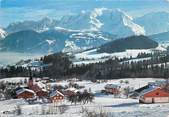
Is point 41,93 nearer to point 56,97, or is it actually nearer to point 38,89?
point 38,89

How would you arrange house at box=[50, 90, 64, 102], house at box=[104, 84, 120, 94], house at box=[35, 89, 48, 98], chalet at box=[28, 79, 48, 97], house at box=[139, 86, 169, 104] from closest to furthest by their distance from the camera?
house at box=[139, 86, 169, 104]
house at box=[50, 90, 64, 102]
house at box=[35, 89, 48, 98]
chalet at box=[28, 79, 48, 97]
house at box=[104, 84, 120, 94]

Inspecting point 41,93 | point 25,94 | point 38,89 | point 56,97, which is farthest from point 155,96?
point 38,89

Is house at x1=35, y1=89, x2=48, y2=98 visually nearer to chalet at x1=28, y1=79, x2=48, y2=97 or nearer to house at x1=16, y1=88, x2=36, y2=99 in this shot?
chalet at x1=28, y1=79, x2=48, y2=97

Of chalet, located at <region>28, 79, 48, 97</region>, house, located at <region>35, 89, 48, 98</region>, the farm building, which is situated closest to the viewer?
house, located at <region>35, 89, 48, 98</region>

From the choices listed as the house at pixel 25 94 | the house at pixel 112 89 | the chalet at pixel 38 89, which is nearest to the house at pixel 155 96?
the chalet at pixel 38 89

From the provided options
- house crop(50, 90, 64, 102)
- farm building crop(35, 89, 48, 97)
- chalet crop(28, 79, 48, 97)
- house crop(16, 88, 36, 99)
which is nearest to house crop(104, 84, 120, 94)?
chalet crop(28, 79, 48, 97)

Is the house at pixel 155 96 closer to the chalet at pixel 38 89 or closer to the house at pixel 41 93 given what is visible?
the chalet at pixel 38 89

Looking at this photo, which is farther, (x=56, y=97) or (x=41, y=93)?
(x=41, y=93)

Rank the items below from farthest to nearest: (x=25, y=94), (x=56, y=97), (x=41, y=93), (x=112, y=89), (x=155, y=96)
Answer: (x=112, y=89), (x=25, y=94), (x=41, y=93), (x=56, y=97), (x=155, y=96)

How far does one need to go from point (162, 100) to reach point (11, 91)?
134 ft

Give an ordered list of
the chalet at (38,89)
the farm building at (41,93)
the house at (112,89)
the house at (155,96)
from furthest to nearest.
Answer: the house at (112,89) < the chalet at (38,89) < the farm building at (41,93) < the house at (155,96)

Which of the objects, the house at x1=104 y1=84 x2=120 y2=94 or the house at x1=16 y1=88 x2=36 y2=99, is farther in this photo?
the house at x1=104 y1=84 x2=120 y2=94

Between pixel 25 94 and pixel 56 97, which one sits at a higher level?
pixel 25 94

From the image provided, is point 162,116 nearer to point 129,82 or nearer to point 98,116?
point 98,116
